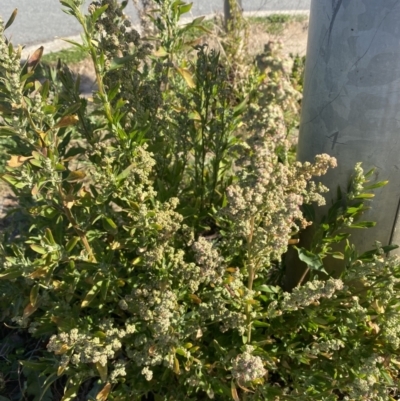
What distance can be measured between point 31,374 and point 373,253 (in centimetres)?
171

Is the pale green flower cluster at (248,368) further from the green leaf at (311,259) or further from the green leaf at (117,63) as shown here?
the green leaf at (117,63)

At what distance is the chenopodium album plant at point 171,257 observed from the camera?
4.71ft

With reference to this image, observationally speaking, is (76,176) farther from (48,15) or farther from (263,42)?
(48,15)

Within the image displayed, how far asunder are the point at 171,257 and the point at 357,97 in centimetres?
86

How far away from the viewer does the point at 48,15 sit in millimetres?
7164

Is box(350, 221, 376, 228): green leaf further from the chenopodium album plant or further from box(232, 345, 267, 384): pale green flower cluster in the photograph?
box(232, 345, 267, 384): pale green flower cluster

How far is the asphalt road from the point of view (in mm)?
6586

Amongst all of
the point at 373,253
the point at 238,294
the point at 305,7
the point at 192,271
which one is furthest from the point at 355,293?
the point at 305,7

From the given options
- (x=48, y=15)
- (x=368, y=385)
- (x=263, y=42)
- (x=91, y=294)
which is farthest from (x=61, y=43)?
(x=368, y=385)

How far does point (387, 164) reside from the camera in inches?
70.2

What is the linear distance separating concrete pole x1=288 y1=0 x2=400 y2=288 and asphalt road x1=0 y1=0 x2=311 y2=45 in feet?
16.3

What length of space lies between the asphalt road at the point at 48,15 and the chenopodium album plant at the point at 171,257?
5.00 meters

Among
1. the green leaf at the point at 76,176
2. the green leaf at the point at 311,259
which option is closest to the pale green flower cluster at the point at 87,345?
the green leaf at the point at 76,176

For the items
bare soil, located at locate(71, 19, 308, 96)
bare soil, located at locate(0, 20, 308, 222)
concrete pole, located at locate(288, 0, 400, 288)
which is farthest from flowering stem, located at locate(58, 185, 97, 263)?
bare soil, located at locate(71, 19, 308, 96)
